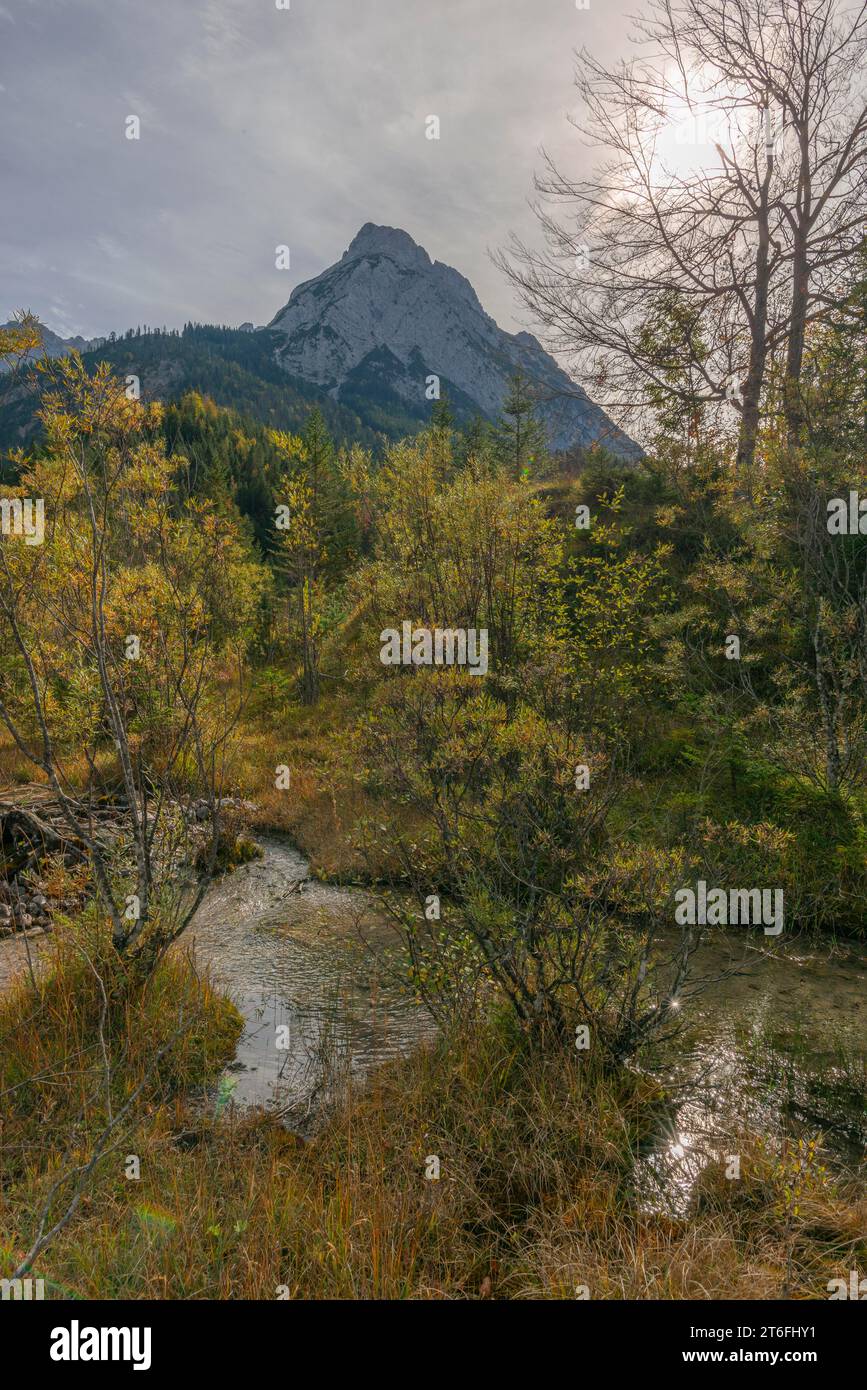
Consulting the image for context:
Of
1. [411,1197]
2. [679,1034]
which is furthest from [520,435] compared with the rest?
[411,1197]

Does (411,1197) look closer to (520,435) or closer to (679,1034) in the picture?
(679,1034)

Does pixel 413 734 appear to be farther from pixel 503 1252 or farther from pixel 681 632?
pixel 681 632

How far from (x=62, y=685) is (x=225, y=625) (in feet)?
22.5

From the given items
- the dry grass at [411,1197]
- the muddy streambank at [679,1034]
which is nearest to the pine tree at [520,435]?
the muddy streambank at [679,1034]

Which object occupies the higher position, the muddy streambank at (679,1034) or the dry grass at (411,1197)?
the dry grass at (411,1197)

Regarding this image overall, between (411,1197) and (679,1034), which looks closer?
(411,1197)

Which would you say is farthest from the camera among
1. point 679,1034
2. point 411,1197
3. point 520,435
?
point 520,435

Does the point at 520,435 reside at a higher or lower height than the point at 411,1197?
higher

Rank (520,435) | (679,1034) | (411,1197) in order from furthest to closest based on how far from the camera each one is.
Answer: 1. (520,435)
2. (679,1034)
3. (411,1197)

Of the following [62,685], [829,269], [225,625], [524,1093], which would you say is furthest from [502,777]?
[225,625]

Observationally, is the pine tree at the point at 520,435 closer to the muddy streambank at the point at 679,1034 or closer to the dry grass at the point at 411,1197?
the muddy streambank at the point at 679,1034

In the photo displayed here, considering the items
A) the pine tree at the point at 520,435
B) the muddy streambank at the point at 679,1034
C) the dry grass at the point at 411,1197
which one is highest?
the pine tree at the point at 520,435

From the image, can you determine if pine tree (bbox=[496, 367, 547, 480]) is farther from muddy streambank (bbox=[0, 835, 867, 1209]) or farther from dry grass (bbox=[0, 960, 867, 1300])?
dry grass (bbox=[0, 960, 867, 1300])

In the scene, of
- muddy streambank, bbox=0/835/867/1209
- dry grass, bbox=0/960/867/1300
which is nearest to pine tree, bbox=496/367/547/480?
muddy streambank, bbox=0/835/867/1209
